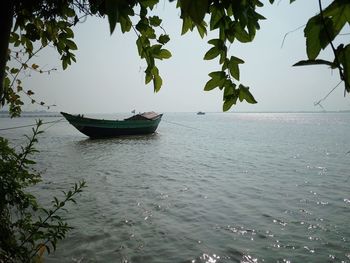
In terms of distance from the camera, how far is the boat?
3534 cm

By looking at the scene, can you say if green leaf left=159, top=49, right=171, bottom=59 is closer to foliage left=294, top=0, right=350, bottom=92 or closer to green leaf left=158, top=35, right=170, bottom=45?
green leaf left=158, top=35, right=170, bottom=45

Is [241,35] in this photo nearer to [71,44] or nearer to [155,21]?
[155,21]

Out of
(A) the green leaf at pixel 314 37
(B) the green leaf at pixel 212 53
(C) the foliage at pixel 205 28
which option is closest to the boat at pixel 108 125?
(C) the foliage at pixel 205 28

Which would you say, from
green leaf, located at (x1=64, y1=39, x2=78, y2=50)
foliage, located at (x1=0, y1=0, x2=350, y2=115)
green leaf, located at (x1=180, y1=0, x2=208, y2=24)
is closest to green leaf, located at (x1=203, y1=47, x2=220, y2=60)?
foliage, located at (x1=0, y1=0, x2=350, y2=115)

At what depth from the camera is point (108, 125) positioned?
121 ft

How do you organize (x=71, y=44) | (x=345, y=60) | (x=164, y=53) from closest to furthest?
(x=345, y=60)
(x=164, y=53)
(x=71, y=44)

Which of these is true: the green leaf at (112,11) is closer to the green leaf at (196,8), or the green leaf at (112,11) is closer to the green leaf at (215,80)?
the green leaf at (196,8)

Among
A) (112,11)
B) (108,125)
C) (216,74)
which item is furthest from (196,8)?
(108,125)

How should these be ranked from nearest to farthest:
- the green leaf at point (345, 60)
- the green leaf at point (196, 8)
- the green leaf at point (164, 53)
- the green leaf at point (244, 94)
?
the green leaf at point (196, 8) → the green leaf at point (345, 60) → the green leaf at point (244, 94) → the green leaf at point (164, 53)

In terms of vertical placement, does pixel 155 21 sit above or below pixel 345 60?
above

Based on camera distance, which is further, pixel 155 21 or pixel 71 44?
pixel 71 44

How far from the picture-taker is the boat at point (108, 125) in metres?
35.3

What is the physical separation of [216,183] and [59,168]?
10433 mm

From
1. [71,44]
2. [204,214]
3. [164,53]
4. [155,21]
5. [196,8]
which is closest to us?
[196,8]
